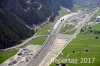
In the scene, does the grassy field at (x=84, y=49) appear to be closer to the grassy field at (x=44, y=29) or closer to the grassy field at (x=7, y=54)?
the grassy field at (x=44, y=29)

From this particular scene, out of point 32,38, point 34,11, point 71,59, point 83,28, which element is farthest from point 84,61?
point 34,11

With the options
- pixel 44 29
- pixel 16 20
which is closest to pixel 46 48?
pixel 16 20

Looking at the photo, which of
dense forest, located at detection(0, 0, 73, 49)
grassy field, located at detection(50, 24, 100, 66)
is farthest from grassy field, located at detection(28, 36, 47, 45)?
grassy field, located at detection(50, 24, 100, 66)

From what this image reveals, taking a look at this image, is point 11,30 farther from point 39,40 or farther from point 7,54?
point 7,54

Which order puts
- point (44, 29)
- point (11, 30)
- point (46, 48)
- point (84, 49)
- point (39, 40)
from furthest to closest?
1. point (44, 29)
2. point (39, 40)
3. point (11, 30)
4. point (46, 48)
5. point (84, 49)

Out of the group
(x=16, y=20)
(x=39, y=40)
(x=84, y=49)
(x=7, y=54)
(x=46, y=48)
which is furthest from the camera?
(x=16, y=20)

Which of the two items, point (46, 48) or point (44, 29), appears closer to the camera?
point (46, 48)

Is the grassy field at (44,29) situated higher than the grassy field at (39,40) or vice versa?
the grassy field at (44,29)

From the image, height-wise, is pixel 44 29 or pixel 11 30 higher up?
pixel 44 29

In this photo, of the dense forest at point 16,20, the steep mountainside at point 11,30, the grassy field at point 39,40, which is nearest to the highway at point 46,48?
the grassy field at point 39,40

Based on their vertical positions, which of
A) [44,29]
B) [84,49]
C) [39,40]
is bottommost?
[84,49]
